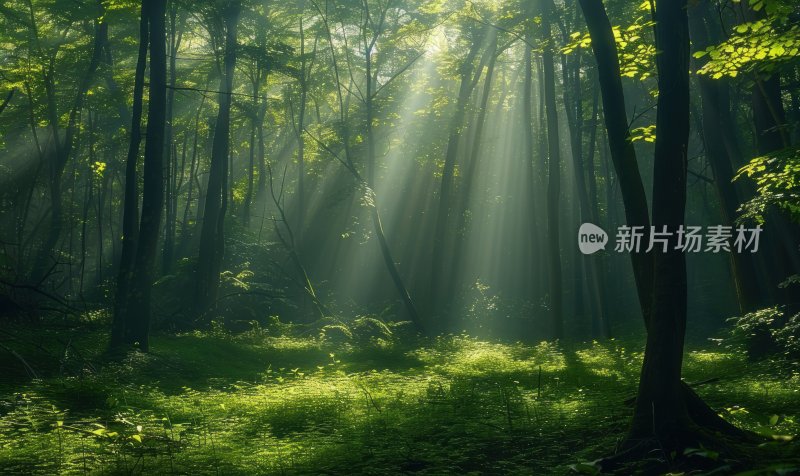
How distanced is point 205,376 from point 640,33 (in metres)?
8.81

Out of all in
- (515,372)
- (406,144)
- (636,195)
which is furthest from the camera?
(406,144)

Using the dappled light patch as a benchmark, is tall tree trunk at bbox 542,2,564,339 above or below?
above

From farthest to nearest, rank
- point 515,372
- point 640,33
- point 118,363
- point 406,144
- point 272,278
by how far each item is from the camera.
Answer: point 406,144 → point 272,278 → point 515,372 → point 118,363 → point 640,33

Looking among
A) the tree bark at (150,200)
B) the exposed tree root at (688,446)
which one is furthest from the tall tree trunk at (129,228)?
the exposed tree root at (688,446)

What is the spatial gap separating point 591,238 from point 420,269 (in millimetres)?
9134

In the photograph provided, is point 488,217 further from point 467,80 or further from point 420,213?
point 467,80

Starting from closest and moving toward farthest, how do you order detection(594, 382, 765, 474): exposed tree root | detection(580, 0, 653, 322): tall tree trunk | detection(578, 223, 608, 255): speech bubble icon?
detection(594, 382, 765, 474): exposed tree root < detection(580, 0, 653, 322): tall tree trunk < detection(578, 223, 608, 255): speech bubble icon

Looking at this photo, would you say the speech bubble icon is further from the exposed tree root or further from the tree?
the exposed tree root

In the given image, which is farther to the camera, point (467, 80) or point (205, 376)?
point (467, 80)

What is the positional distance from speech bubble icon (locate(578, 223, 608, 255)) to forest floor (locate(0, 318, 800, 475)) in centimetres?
781

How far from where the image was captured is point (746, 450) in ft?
18.1

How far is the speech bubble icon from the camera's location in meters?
22.2

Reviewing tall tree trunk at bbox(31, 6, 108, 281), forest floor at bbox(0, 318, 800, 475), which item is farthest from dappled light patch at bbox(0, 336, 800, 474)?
tall tree trunk at bbox(31, 6, 108, 281)

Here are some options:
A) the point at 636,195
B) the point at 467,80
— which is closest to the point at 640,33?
the point at 636,195
